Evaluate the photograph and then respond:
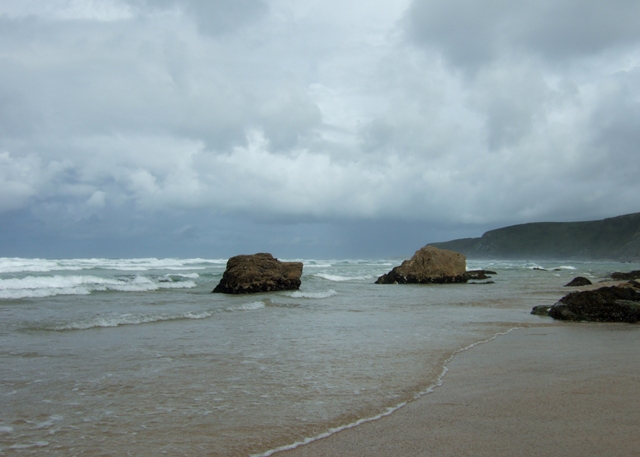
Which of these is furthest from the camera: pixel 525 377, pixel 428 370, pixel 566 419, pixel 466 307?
pixel 466 307

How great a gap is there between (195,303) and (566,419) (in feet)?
44.5

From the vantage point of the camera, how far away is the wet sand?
3.40 metres

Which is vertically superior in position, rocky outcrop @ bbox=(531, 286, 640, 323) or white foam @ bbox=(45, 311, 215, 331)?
rocky outcrop @ bbox=(531, 286, 640, 323)

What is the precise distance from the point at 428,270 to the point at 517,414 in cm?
2722

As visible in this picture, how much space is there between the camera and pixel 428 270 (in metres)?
30.8

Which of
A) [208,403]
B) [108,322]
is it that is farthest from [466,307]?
[208,403]

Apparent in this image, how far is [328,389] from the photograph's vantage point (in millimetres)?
5152

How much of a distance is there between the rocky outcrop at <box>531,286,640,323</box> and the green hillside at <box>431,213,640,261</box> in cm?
12623

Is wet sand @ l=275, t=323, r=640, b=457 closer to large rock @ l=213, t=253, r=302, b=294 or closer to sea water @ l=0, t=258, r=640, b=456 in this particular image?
sea water @ l=0, t=258, r=640, b=456

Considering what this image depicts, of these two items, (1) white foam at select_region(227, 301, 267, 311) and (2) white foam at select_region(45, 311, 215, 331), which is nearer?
(2) white foam at select_region(45, 311, 215, 331)

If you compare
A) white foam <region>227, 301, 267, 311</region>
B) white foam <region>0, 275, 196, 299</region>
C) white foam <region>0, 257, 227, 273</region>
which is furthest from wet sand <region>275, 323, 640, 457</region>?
white foam <region>0, 257, 227, 273</region>

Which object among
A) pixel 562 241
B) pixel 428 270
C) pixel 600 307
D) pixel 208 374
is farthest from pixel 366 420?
pixel 562 241

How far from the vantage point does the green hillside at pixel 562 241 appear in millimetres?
131500

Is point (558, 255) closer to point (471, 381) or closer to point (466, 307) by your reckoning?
point (466, 307)
